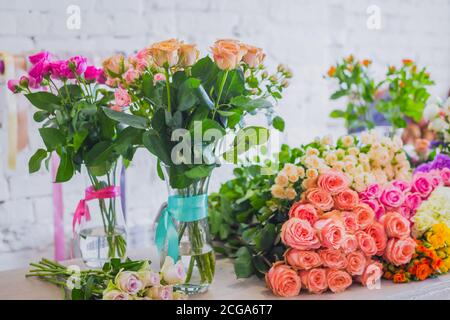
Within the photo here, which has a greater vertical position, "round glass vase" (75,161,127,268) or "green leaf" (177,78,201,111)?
"green leaf" (177,78,201,111)

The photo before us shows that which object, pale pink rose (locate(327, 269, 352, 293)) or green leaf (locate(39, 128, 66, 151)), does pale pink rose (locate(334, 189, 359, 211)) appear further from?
green leaf (locate(39, 128, 66, 151))

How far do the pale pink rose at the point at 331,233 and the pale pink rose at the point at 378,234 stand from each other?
0.26 feet

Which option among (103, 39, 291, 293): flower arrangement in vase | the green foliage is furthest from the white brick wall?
(103, 39, 291, 293): flower arrangement in vase

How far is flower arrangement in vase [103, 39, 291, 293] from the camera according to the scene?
3.10ft

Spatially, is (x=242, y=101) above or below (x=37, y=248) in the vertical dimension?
above

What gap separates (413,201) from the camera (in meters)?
1.13

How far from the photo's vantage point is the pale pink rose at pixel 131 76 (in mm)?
991

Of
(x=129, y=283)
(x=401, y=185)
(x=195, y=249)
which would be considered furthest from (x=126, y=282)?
(x=401, y=185)

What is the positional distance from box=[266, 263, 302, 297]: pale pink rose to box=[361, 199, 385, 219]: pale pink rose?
0.20 metres

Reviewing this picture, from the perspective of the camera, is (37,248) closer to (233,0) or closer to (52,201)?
(52,201)

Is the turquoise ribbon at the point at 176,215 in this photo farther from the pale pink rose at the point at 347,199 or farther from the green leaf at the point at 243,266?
the pale pink rose at the point at 347,199
